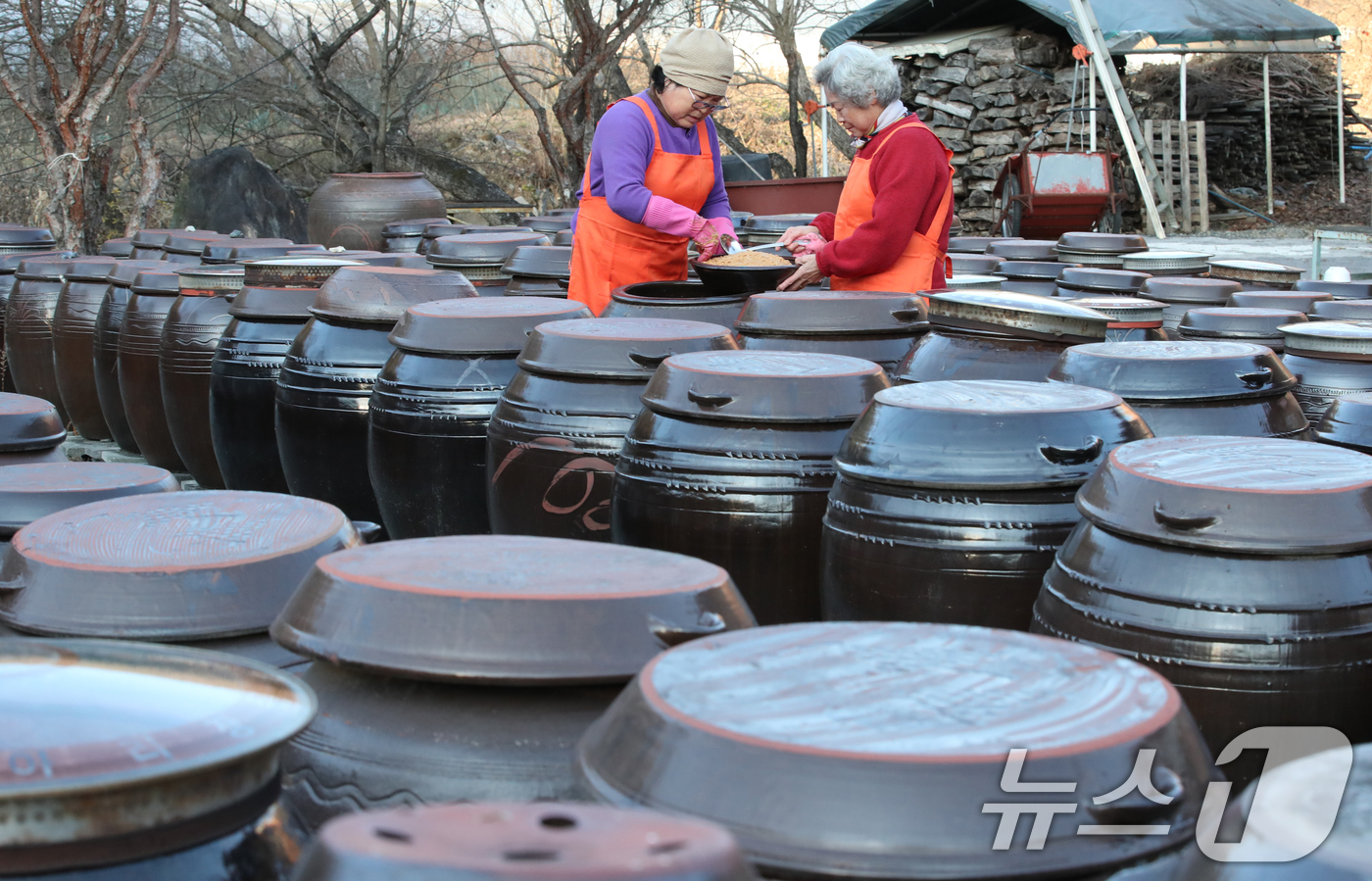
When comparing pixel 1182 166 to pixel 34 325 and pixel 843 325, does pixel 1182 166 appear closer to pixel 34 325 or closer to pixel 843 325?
pixel 34 325

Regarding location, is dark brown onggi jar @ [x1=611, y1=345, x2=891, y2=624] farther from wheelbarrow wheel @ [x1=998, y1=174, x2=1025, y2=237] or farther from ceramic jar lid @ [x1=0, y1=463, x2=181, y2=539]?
wheelbarrow wheel @ [x1=998, y1=174, x2=1025, y2=237]

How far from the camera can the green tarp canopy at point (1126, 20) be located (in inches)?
622

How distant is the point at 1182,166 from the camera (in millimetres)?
17531

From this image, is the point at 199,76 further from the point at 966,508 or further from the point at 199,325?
the point at 966,508

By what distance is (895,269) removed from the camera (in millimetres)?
4023

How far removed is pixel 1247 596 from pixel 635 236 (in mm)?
3145

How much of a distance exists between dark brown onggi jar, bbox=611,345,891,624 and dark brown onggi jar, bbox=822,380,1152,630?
0.33 meters

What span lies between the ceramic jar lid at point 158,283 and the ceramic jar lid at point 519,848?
5011mm

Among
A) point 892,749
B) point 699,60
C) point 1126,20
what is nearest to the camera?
point 892,749

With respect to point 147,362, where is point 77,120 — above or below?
above

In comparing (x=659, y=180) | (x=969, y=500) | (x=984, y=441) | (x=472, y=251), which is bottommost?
(x=969, y=500)

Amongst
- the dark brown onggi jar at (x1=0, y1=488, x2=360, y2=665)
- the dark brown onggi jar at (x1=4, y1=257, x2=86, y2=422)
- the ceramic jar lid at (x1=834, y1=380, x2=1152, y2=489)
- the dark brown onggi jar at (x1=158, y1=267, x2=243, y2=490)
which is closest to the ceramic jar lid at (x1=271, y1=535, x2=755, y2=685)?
the dark brown onggi jar at (x1=0, y1=488, x2=360, y2=665)

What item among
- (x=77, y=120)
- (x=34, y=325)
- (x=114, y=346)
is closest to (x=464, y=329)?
(x=114, y=346)

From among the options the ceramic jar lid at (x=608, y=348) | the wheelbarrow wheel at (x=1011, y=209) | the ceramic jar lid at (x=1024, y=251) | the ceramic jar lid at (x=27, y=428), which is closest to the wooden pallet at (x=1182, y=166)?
the wheelbarrow wheel at (x=1011, y=209)
